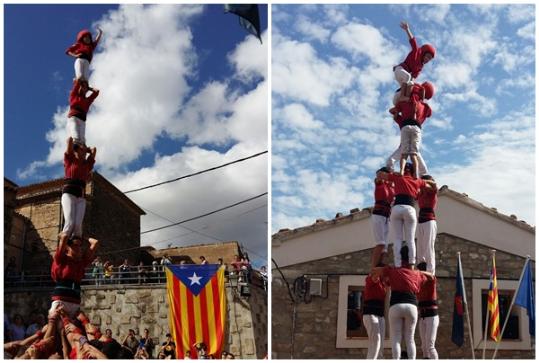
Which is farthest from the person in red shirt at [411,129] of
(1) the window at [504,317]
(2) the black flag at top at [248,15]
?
(1) the window at [504,317]

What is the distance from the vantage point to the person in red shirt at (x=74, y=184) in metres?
8.23

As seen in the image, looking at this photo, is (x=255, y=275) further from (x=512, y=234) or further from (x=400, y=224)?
(x=400, y=224)

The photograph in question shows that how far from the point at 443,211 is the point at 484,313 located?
1871mm

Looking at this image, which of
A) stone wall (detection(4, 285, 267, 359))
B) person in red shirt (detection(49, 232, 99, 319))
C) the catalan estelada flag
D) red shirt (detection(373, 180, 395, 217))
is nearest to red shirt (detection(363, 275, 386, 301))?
red shirt (detection(373, 180, 395, 217))

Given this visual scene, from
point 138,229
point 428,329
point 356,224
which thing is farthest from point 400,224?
point 138,229

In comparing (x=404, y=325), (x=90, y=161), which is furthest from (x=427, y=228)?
(x=90, y=161)

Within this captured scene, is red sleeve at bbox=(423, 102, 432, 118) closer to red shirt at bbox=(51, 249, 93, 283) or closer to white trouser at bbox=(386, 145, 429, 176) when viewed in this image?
white trouser at bbox=(386, 145, 429, 176)

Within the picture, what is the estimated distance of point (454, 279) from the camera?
34.5ft

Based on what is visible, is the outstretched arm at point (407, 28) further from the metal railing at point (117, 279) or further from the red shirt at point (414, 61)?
the metal railing at point (117, 279)

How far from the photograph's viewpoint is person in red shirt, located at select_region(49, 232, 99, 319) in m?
7.85

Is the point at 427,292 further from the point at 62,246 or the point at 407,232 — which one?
the point at 62,246

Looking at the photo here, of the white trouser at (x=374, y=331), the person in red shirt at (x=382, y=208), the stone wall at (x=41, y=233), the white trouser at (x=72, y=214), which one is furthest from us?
the stone wall at (x=41, y=233)

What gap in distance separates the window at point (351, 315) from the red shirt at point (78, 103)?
5.13 meters

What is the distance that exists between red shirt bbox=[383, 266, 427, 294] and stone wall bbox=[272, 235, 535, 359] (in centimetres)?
271
